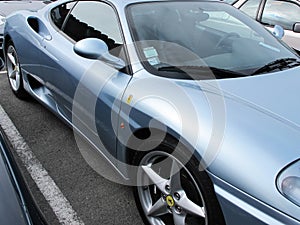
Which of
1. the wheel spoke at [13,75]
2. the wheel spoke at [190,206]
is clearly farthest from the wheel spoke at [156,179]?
the wheel spoke at [13,75]

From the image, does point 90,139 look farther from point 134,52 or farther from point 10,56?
point 10,56

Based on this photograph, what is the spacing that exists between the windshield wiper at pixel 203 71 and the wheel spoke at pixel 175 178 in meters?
0.54

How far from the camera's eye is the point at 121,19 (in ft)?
7.39

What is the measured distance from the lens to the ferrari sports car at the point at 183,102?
4.64 ft

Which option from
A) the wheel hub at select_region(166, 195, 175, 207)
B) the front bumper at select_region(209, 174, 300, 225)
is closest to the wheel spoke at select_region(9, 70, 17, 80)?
the wheel hub at select_region(166, 195, 175, 207)

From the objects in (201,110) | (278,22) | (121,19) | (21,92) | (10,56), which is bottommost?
(21,92)

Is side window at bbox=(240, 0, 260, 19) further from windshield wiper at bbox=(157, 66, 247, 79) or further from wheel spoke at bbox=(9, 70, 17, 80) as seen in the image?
wheel spoke at bbox=(9, 70, 17, 80)

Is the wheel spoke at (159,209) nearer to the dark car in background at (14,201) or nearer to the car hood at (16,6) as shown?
the dark car in background at (14,201)

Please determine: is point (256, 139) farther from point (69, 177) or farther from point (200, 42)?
point (69, 177)

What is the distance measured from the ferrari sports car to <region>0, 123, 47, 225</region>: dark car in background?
722 millimetres

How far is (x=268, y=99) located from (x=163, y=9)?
111 cm

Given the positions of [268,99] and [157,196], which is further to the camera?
[157,196]

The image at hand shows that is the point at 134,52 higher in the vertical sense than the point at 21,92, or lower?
higher

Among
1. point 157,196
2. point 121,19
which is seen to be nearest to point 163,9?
point 121,19
